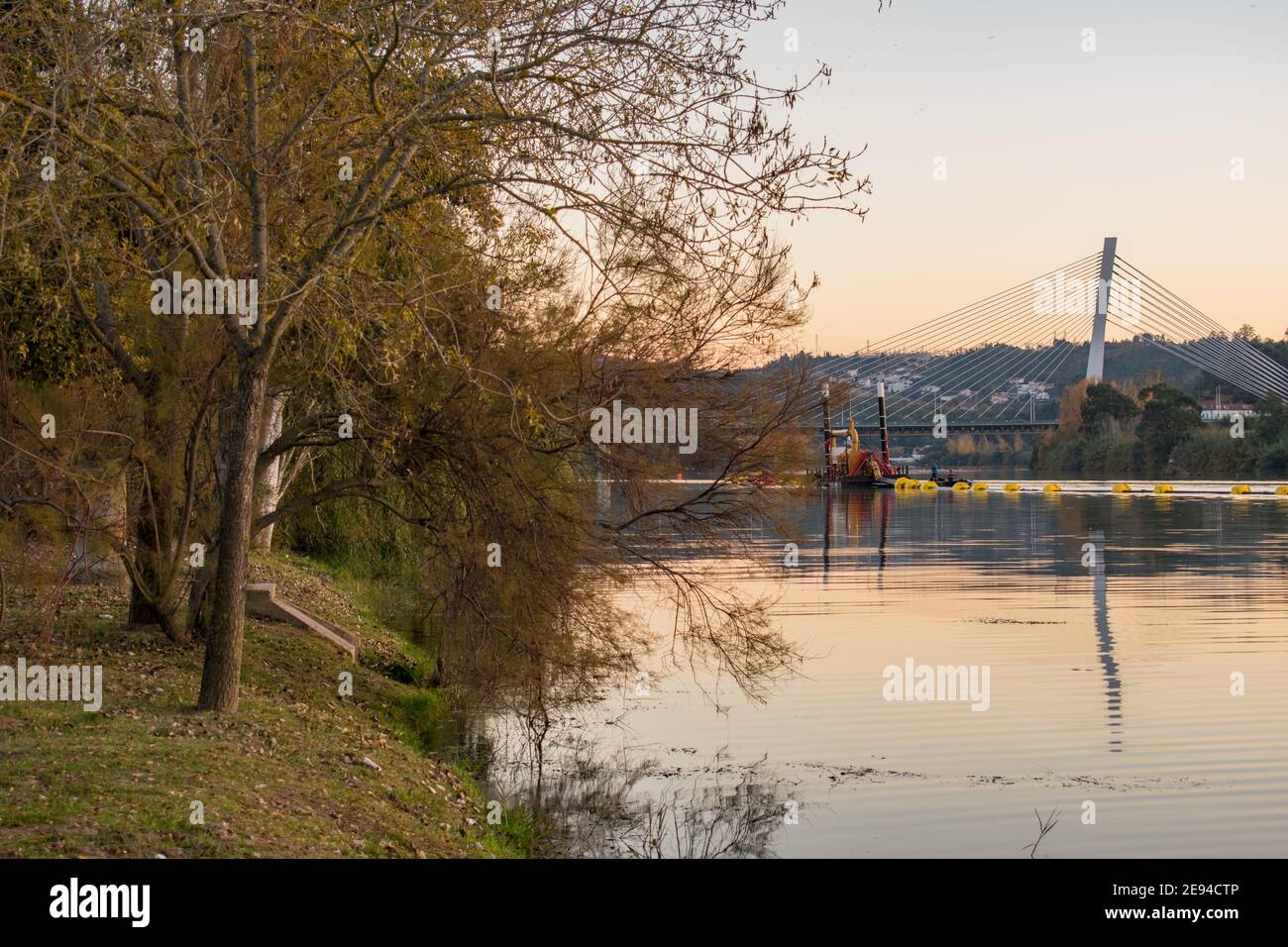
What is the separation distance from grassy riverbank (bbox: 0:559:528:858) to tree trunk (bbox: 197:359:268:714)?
32 cm

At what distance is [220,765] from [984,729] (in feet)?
30.0

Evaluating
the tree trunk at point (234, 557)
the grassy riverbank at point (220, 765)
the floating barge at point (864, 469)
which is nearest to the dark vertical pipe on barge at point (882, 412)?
the floating barge at point (864, 469)

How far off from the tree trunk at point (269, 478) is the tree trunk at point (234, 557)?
3198 millimetres

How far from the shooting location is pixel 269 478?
83.2 feet

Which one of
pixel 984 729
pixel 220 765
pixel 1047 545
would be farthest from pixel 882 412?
pixel 220 765

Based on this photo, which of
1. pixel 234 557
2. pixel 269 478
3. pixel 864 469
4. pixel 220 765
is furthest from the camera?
pixel 864 469

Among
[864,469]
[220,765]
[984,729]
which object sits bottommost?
[984,729]

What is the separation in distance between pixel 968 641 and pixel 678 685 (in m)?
5.78

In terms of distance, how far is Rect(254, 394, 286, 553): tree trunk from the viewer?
1856cm

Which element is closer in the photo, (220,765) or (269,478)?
(220,765)

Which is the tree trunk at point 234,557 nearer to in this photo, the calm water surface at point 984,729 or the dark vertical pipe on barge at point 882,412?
the calm water surface at point 984,729

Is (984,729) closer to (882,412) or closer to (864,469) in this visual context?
(864,469)
